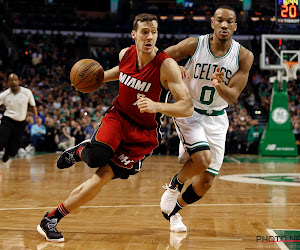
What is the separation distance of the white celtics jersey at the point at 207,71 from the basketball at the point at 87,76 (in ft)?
3.25

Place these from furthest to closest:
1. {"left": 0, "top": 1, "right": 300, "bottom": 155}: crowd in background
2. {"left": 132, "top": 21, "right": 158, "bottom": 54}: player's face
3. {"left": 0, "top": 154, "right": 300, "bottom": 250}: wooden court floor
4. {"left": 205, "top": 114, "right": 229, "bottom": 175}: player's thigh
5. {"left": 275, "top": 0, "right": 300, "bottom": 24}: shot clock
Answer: {"left": 0, "top": 1, "right": 300, "bottom": 155}: crowd in background → {"left": 275, "top": 0, "right": 300, "bottom": 24}: shot clock → {"left": 205, "top": 114, "right": 229, "bottom": 175}: player's thigh → {"left": 132, "top": 21, "right": 158, "bottom": 54}: player's face → {"left": 0, "top": 154, "right": 300, "bottom": 250}: wooden court floor

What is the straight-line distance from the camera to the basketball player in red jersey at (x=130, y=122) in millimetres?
3781

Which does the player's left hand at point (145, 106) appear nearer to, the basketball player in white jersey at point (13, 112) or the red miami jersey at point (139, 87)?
the red miami jersey at point (139, 87)

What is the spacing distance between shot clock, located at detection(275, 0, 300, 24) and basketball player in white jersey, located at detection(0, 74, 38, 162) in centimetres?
731

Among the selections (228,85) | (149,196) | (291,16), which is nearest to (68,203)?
(228,85)

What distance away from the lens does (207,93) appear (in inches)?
182

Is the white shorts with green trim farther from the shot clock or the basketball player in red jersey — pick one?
the shot clock

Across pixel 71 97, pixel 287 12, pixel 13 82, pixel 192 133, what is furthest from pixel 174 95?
pixel 71 97

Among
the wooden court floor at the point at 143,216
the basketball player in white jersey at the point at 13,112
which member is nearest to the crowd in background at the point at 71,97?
the basketball player in white jersey at the point at 13,112

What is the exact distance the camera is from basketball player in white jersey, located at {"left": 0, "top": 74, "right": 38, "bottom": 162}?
9.22 meters

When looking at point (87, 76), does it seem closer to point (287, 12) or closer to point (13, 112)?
point (13, 112)

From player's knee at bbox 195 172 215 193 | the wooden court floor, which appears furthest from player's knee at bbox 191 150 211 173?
the wooden court floor

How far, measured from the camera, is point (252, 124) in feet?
56.4

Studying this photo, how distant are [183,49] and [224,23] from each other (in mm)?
470
